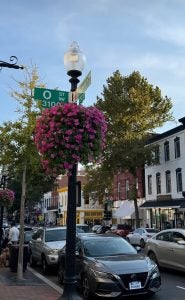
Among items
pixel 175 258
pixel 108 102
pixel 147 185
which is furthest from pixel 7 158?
pixel 147 185

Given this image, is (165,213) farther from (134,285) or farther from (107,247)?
(134,285)

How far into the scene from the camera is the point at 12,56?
1005cm

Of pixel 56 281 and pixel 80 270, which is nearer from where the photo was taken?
pixel 80 270

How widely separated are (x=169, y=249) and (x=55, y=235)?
4391 millimetres

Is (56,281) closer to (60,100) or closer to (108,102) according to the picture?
(60,100)

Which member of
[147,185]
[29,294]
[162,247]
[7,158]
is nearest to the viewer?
[29,294]

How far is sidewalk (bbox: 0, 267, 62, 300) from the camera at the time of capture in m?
9.59

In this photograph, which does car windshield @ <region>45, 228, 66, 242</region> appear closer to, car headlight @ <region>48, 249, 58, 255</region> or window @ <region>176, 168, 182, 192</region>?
car headlight @ <region>48, 249, 58, 255</region>

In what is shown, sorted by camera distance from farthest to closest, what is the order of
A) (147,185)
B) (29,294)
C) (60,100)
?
(147,185) < (29,294) < (60,100)

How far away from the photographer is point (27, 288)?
10859 millimetres

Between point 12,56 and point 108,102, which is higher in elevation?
point 108,102

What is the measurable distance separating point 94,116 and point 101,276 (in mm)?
3825

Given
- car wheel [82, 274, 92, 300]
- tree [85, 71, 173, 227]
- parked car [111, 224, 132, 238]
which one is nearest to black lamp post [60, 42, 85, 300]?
car wheel [82, 274, 92, 300]

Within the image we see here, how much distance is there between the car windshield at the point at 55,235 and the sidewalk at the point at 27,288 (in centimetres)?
194
